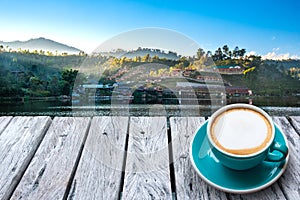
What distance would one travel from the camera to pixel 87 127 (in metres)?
0.66

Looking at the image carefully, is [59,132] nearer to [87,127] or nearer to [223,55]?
[87,127]

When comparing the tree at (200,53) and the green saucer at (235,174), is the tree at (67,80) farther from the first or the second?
the green saucer at (235,174)

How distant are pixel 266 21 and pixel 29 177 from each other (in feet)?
5.46

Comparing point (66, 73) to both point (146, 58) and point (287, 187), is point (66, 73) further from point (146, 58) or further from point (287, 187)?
point (287, 187)

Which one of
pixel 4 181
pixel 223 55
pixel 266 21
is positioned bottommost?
pixel 4 181

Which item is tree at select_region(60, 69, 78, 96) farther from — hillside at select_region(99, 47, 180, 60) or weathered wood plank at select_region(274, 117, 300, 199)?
weathered wood plank at select_region(274, 117, 300, 199)

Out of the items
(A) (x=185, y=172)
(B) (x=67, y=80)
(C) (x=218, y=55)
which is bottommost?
(B) (x=67, y=80)

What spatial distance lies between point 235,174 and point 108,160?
0.69 ft

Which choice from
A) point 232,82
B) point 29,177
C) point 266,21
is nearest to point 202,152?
point 29,177

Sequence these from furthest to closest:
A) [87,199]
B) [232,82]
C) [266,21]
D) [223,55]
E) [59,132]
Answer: [266,21], [223,55], [232,82], [59,132], [87,199]

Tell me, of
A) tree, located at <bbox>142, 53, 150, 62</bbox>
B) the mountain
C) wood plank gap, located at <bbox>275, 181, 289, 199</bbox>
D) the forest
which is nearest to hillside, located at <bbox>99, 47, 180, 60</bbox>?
tree, located at <bbox>142, 53, 150, 62</bbox>

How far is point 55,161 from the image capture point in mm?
542

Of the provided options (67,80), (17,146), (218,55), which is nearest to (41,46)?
(67,80)

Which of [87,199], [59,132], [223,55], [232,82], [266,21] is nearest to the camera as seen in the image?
[87,199]
